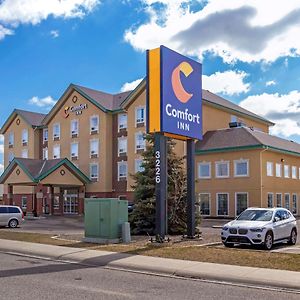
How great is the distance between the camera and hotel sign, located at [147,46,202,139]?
18062 millimetres

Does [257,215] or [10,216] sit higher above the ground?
[257,215]

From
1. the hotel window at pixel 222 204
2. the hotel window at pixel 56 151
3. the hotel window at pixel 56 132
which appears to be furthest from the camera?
the hotel window at pixel 56 132

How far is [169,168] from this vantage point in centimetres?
2466

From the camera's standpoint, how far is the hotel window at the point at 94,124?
53969 mm

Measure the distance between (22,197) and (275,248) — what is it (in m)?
48.8

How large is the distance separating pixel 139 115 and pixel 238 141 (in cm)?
1293

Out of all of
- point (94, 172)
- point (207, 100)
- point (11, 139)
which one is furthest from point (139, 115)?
point (11, 139)

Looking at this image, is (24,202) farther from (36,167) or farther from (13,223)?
(13,223)

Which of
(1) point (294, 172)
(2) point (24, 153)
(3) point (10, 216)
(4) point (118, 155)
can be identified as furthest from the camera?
(2) point (24, 153)

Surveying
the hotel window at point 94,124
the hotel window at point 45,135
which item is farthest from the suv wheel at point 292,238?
the hotel window at point 45,135

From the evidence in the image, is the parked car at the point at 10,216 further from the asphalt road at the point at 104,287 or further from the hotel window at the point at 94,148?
the hotel window at the point at 94,148

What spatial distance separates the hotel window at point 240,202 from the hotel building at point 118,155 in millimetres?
83

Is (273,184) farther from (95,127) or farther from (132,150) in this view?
(95,127)

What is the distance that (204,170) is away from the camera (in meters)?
42.6
